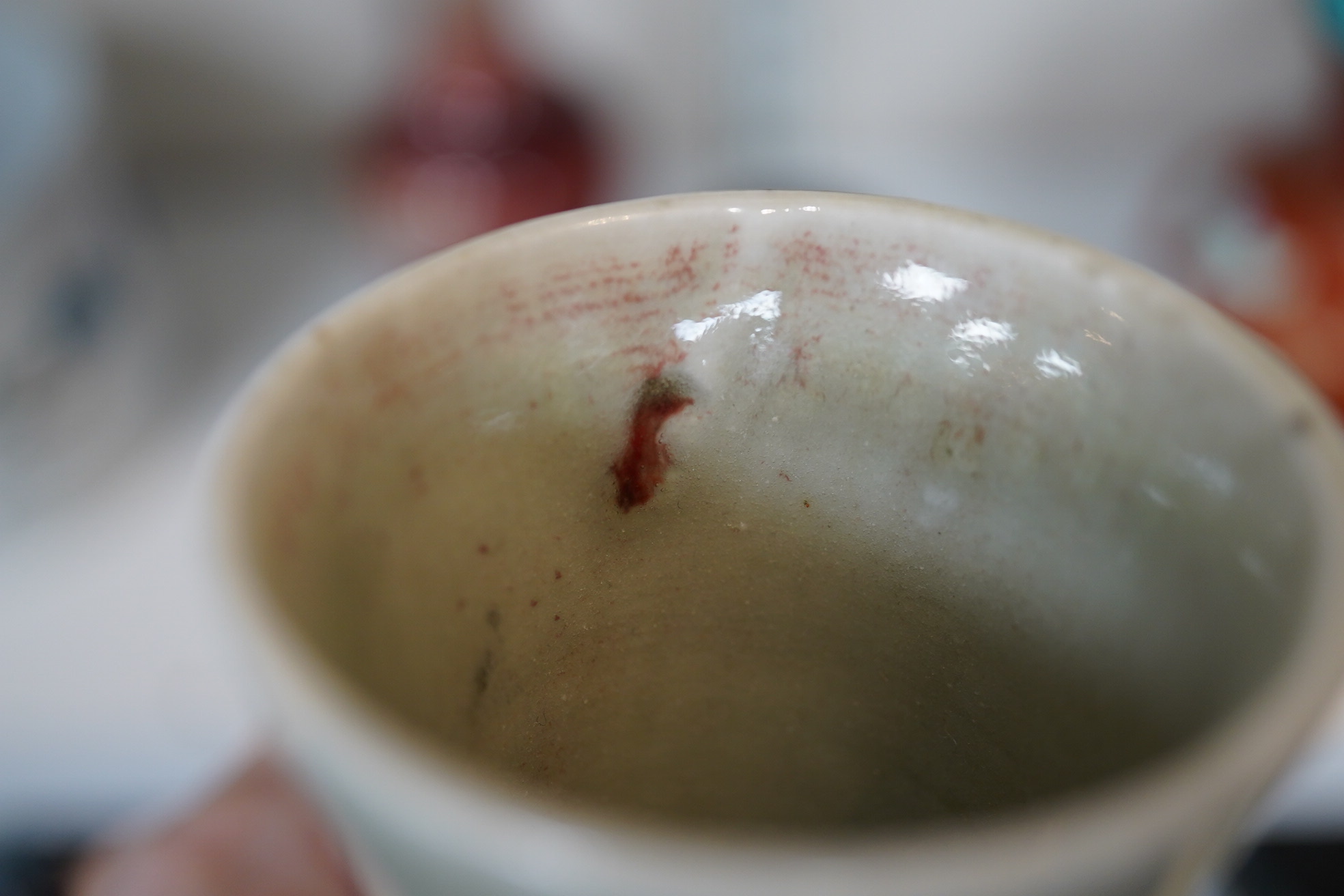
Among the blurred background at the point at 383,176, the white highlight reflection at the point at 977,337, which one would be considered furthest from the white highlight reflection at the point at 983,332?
the blurred background at the point at 383,176

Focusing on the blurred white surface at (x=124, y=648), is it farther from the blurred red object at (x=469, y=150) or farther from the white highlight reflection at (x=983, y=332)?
the white highlight reflection at (x=983, y=332)

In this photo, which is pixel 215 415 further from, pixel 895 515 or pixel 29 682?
pixel 895 515

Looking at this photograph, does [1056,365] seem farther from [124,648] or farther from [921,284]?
[124,648]

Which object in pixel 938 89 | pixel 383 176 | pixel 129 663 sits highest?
pixel 938 89

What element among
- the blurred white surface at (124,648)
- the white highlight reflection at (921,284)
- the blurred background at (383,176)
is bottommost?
the blurred white surface at (124,648)

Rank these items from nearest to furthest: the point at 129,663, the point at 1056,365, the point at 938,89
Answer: the point at 1056,365 → the point at 129,663 → the point at 938,89

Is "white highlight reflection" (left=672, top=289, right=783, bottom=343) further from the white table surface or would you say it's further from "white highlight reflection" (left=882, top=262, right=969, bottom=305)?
the white table surface

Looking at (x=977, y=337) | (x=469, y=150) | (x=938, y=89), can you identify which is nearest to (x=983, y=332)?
(x=977, y=337)
